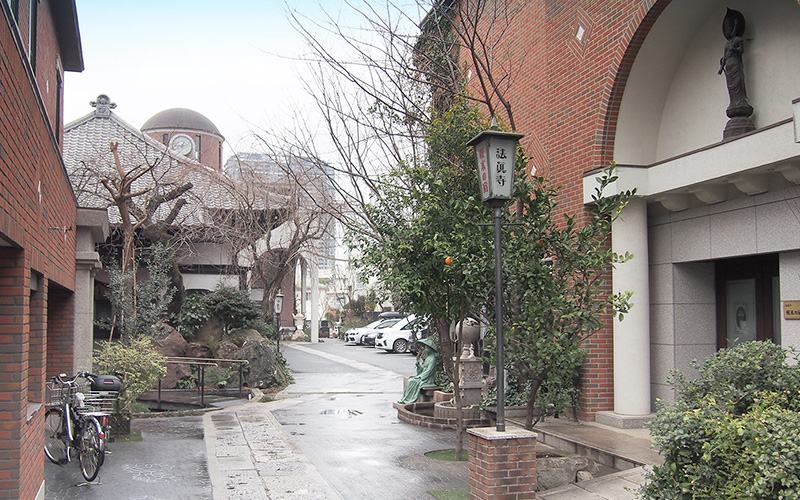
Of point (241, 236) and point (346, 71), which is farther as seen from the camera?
point (241, 236)

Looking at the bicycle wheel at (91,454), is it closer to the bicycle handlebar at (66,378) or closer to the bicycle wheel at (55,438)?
the bicycle wheel at (55,438)

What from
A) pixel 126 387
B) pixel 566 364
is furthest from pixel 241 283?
pixel 566 364

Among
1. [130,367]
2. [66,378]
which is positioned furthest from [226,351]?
[66,378]

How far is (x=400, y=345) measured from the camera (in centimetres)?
3600

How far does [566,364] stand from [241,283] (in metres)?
19.6

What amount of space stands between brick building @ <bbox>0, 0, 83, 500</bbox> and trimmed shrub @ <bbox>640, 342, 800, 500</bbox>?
15.9 feet

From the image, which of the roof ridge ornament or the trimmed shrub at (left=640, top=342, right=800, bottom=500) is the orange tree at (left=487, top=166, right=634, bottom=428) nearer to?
the trimmed shrub at (left=640, top=342, right=800, bottom=500)

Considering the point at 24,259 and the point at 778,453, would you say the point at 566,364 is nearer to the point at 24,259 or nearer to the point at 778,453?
the point at 778,453

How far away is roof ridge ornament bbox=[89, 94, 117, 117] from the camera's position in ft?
84.7

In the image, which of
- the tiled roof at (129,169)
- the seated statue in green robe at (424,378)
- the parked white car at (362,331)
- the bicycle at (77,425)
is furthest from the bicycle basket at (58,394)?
the parked white car at (362,331)

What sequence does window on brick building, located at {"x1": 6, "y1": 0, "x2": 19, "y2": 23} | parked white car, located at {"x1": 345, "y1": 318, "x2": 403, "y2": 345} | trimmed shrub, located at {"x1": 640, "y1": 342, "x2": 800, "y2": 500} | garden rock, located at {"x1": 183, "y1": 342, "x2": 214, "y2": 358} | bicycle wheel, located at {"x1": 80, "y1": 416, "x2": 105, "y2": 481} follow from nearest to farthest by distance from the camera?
trimmed shrub, located at {"x1": 640, "y1": 342, "x2": 800, "y2": 500}
window on brick building, located at {"x1": 6, "y1": 0, "x2": 19, "y2": 23}
bicycle wheel, located at {"x1": 80, "y1": 416, "x2": 105, "y2": 481}
garden rock, located at {"x1": 183, "y1": 342, "x2": 214, "y2": 358}
parked white car, located at {"x1": 345, "y1": 318, "x2": 403, "y2": 345}

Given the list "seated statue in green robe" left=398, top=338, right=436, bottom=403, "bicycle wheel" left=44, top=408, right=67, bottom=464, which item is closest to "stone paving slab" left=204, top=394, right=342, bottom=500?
"bicycle wheel" left=44, top=408, right=67, bottom=464

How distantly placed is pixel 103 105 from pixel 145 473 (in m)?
20.5

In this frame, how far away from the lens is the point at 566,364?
741 cm
